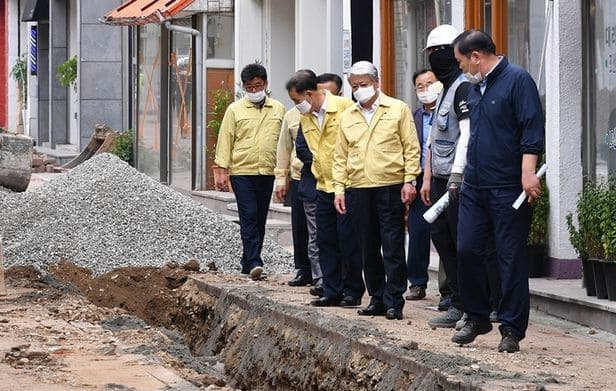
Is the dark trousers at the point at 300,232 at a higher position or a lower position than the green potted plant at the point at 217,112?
lower

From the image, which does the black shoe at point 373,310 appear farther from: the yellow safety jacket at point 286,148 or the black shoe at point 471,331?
the yellow safety jacket at point 286,148

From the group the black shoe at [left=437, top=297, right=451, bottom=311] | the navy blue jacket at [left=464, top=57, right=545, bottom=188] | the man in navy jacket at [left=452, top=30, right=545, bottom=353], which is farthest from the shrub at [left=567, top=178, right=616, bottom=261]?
the navy blue jacket at [left=464, top=57, right=545, bottom=188]

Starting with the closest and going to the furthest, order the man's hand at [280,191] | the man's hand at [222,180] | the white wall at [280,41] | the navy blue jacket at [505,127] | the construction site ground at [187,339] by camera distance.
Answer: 1. the construction site ground at [187,339]
2. the navy blue jacket at [505,127]
3. the man's hand at [280,191]
4. the white wall at [280,41]
5. the man's hand at [222,180]

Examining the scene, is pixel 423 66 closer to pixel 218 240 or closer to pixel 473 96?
pixel 218 240

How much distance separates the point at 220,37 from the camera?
2759 cm

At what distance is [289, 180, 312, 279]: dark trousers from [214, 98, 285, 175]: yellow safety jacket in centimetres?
67

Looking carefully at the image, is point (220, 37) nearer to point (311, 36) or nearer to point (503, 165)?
point (311, 36)

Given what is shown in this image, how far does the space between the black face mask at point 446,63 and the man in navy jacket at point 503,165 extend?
1334mm

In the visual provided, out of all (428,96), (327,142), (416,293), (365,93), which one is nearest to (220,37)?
(416,293)

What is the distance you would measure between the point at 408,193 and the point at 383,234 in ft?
1.27

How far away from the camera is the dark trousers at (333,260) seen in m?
13.1

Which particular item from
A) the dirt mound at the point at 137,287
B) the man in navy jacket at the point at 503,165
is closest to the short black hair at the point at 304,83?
the man in navy jacket at the point at 503,165

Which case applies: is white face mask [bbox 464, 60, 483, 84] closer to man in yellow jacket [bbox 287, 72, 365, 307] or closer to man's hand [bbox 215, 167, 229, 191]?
man in yellow jacket [bbox 287, 72, 365, 307]

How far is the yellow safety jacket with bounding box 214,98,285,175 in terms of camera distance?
1552 cm
